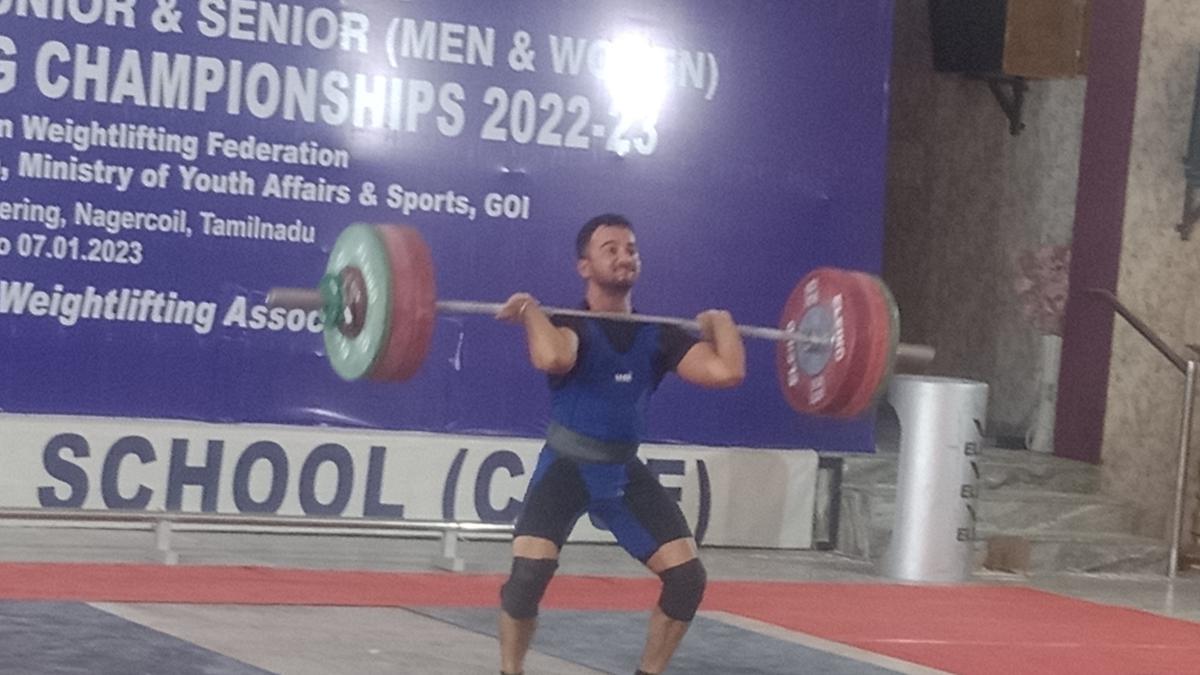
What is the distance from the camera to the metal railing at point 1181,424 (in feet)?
30.3

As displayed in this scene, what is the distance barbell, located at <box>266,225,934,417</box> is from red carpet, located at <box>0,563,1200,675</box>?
1181 millimetres

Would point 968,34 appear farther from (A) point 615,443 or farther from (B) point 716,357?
(A) point 615,443

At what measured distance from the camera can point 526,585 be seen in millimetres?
5137

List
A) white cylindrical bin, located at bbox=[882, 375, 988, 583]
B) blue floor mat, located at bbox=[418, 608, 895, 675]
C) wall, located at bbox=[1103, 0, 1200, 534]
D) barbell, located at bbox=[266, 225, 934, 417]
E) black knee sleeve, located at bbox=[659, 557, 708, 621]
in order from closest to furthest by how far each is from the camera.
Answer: barbell, located at bbox=[266, 225, 934, 417]
black knee sleeve, located at bbox=[659, 557, 708, 621]
blue floor mat, located at bbox=[418, 608, 895, 675]
white cylindrical bin, located at bbox=[882, 375, 988, 583]
wall, located at bbox=[1103, 0, 1200, 534]

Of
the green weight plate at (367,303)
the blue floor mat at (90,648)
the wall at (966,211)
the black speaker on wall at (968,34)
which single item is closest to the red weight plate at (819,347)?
the green weight plate at (367,303)

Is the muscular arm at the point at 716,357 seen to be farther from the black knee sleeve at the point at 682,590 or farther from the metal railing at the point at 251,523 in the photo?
the metal railing at the point at 251,523

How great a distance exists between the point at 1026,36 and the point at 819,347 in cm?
512

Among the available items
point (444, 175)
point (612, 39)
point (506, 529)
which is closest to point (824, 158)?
point (612, 39)

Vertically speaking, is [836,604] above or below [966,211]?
below

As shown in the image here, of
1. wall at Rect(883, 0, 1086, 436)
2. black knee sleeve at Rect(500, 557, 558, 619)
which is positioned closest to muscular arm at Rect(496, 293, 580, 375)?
black knee sleeve at Rect(500, 557, 558, 619)

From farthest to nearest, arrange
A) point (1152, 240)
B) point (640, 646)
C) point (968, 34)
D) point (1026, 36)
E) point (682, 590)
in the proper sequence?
point (968, 34)
point (1026, 36)
point (1152, 240)
point (640, 646)
point (682, 590)

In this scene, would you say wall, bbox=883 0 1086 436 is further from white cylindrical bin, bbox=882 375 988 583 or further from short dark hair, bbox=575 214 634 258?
short dark hair, bbox=575 214 634 258

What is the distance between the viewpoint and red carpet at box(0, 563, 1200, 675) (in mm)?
6516

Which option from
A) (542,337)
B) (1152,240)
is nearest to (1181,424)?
(1152,240)
